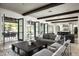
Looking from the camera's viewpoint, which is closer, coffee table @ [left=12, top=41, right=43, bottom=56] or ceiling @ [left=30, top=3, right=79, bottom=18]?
coffee table @ [left=12, top=41, right=43, bottom=56]

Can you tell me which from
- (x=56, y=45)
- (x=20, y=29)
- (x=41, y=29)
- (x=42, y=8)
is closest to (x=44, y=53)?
(x=56, y=45)

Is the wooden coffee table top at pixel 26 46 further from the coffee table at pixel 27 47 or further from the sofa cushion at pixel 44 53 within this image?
the sofa cushion at pixel 44 53

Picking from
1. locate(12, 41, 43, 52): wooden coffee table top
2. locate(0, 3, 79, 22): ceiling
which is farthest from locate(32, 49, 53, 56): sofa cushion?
locate(0, 3, 79, 22): ceiling

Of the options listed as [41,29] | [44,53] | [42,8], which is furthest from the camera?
[41,29]

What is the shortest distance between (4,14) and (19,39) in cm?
75

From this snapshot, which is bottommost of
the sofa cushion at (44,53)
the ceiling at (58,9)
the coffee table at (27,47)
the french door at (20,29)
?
the sofa cushion at (44,53)

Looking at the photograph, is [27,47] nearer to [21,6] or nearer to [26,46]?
[26,46]

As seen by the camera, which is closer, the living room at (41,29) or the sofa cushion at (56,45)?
the living room at (41,29)

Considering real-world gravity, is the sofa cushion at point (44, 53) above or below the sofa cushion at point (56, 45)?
below

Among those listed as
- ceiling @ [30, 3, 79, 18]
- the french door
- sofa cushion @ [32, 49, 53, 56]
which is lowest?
sofa cushion @ [32, 49, 53, 56]

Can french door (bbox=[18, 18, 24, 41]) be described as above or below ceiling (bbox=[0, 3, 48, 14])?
below

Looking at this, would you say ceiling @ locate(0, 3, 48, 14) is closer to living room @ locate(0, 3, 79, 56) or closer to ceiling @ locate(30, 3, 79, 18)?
living room @ locate(0, 3, 79, 56)

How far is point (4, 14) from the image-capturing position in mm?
2137

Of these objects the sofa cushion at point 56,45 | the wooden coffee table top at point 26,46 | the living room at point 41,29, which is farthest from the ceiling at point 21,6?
the sofa cushion at point 56,45
